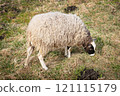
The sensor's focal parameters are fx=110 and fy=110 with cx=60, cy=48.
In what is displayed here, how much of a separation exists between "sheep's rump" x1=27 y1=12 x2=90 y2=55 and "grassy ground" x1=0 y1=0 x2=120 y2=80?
91cm

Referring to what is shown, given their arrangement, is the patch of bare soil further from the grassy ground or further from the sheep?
the sheep

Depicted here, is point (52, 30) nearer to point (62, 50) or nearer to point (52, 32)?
point (52, 32)

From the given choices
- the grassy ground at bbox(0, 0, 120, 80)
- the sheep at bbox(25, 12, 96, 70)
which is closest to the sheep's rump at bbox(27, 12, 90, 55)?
the sheep at bbox(25, 12, 96, 70)

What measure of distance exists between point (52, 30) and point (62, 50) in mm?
1693

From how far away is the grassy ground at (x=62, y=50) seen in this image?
12.0 feet

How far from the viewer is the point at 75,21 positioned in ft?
11.7

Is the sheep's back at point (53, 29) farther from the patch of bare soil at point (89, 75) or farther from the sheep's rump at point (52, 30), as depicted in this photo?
the patch of bare soil at point (89, 75)

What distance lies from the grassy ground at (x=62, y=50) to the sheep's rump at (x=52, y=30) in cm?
91

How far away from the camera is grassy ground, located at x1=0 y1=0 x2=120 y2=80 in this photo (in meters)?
3.66

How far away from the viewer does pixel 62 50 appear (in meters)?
4.73

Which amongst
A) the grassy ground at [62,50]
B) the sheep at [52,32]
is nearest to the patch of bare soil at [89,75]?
the grassy ground at [62,50]

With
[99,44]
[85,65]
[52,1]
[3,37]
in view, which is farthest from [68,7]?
[85,65]

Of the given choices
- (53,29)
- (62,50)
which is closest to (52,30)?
(53,29)

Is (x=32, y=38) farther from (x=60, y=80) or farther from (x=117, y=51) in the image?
(x=117, y=51)
